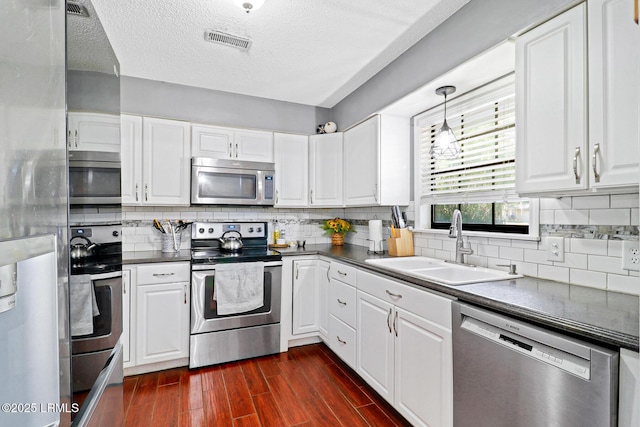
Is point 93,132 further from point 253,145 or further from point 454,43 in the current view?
point 253,145

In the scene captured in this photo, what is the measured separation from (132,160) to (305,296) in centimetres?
200

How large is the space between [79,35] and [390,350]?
208cm

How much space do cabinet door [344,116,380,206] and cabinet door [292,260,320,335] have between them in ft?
2.56

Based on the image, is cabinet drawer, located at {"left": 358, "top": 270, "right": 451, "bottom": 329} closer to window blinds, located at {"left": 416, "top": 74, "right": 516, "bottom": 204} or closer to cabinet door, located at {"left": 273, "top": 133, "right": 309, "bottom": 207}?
window blinds, located at {"left": 416, "top": 74, "right": 516, "bottom": 204}

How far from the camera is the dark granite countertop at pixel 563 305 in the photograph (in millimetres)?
1009

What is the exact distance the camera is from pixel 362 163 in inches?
118

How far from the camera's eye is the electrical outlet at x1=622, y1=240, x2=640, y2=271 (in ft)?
4.41

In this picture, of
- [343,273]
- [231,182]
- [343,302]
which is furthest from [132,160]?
[343,302]

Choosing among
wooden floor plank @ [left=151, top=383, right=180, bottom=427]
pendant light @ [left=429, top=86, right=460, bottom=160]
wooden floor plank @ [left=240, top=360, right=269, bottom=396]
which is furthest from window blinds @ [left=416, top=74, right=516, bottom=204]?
wooden floor plank @ [left=151, top=383, right=180, bottom=427]

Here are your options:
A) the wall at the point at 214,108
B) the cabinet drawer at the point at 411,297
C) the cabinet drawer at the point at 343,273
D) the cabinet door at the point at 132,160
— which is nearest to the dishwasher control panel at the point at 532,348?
the cabinet drawer at the point at 411,297

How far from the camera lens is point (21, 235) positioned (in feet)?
1.48

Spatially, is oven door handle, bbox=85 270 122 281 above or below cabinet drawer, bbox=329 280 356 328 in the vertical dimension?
above

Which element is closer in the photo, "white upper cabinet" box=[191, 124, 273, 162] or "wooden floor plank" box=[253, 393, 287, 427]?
"wooden floor plank" box=[253, 393, 287, 427]

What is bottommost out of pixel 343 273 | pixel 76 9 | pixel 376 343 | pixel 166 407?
pixel 166 407
